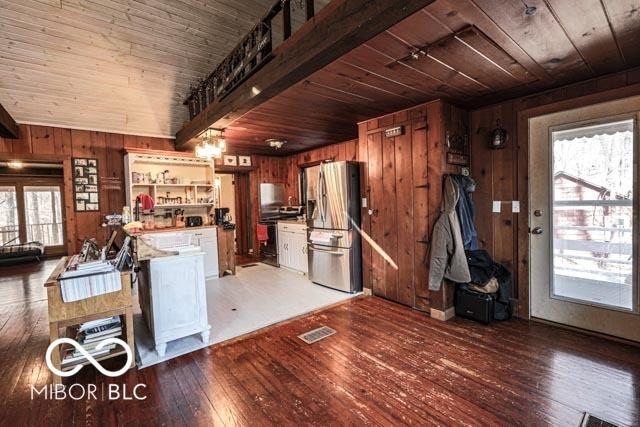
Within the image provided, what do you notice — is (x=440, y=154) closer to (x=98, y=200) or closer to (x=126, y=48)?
(x=126, y=48)

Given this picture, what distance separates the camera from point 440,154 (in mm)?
2977

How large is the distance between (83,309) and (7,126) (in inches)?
122

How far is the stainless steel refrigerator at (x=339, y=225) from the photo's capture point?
12.9 feet

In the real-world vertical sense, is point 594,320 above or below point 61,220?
below

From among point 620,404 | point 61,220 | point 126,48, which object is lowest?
point 620,404

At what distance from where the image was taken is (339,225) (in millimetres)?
3990

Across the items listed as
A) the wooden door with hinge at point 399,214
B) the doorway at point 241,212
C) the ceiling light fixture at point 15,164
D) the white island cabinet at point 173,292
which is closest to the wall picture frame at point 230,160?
the doorway at point 241,212

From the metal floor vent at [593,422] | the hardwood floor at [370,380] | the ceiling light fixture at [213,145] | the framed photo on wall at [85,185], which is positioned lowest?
the metal floor vent at [593,422]

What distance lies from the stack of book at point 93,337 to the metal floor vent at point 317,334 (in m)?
1.53

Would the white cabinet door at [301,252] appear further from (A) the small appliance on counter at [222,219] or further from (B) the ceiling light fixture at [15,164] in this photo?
(B) the ceiling light fixture at [15,164]

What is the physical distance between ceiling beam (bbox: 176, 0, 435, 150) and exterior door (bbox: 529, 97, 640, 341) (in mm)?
2177

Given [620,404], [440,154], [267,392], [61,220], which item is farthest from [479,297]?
[61,220]

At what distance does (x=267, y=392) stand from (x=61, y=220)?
30.7 ft

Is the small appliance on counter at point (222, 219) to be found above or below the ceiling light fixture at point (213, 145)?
below
